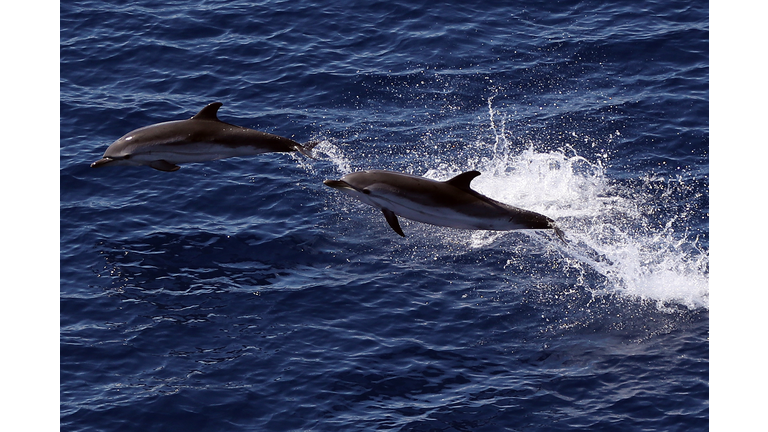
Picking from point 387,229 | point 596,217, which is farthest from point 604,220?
point 387,229

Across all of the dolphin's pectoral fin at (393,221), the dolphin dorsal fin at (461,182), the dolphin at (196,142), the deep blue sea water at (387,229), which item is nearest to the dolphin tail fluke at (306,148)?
the dolphin at (196,142)

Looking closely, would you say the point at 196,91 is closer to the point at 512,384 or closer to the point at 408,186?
the point at 408,186

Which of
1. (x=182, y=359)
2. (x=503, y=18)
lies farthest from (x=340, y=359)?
(x=503, y=18)

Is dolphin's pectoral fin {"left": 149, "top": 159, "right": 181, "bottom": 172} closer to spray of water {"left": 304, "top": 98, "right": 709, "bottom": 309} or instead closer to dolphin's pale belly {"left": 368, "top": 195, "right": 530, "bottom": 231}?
dolphin's pale belly {"left": 368, "top": 195, "right": 530, "bottom": 231}

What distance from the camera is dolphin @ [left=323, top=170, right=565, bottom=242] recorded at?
20.8 meters

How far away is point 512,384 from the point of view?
19.4m

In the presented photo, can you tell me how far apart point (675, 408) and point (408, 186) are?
23.0ft

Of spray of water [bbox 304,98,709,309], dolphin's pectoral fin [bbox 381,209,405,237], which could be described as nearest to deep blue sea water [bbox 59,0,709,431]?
spray of water [bbox 304,98,709,309]

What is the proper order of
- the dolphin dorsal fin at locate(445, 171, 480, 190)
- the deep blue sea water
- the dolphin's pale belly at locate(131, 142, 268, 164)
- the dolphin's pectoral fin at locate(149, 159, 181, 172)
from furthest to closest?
the dolphin's pectoral fin at locate(149, 159, 181, 172)
the dolphin's pale belly at locate(131, 142, 268, 164)
the dolphin dorsal fin at locate(445, 171, 480, 190)
the deep blue sea water

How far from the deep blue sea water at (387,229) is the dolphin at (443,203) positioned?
2100mm

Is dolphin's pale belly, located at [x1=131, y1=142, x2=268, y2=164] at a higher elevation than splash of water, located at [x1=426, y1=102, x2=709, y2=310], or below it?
higher

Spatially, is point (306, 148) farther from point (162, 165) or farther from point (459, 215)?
point (459, 215)

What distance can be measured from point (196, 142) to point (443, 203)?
20.8 ft

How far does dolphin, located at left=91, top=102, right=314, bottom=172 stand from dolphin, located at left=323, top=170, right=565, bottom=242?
2.50 meters
